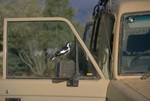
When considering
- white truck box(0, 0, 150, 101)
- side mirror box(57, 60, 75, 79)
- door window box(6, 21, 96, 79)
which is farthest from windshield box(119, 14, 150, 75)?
side mirror box(57, 60, 75, 79)

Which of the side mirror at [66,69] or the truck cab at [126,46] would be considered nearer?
the side mirror at [66,69]

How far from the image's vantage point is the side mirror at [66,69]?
4.57 meters

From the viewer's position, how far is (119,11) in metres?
5.03

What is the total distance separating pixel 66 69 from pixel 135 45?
0.75 metres

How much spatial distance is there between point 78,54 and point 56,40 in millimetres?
1066

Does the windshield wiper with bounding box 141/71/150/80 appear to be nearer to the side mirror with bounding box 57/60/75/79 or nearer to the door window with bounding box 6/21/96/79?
the door window with bounding box 6/21/96/79

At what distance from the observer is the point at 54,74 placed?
504 cm

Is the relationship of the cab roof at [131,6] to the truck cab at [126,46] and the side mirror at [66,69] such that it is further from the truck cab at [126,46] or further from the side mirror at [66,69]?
the side mirror at [66,69]

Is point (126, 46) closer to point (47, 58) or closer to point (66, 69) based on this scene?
point (66, 69)

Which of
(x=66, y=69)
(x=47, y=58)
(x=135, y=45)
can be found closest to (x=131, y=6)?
(x=135, y=45)

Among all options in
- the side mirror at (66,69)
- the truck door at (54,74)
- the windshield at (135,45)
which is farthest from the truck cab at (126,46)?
the side mirror at (66,69)

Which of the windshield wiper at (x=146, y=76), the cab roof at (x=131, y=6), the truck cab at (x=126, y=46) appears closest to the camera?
the windshield wiper at (x=146, y=76)

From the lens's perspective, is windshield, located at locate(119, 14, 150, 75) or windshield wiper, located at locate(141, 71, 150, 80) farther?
windshield, located at locate(119, 14, 150, 75)

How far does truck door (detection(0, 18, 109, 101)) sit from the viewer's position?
4727mm
